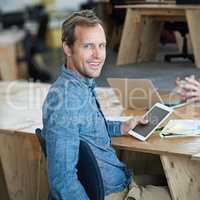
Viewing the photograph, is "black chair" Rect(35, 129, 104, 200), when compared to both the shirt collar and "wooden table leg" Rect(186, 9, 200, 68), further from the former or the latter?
"wooden table leg" Rect(186, 9, 200, 68)

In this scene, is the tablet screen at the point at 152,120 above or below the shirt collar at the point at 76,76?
below

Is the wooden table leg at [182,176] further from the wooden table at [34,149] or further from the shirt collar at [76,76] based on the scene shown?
the shirt collar at [76,76]

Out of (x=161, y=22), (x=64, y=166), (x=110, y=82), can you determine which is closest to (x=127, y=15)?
(x=161, y=22)

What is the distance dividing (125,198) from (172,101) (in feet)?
2.30

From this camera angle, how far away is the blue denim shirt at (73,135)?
58.7 inches

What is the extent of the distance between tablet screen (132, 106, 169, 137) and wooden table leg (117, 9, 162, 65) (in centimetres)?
422

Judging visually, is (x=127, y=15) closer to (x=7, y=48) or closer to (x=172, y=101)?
(x=7, y=48)

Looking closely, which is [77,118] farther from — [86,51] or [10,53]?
[10,53]

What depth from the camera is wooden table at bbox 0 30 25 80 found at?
9.98ft

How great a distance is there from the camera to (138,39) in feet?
20.5

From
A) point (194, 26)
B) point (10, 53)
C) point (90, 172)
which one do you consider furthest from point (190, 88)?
point (194, 26)

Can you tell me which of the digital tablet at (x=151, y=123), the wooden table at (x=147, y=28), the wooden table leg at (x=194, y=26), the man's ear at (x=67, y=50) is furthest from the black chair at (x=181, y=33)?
the man's ear at (x=67, y=50)

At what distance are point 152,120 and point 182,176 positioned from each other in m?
0.29

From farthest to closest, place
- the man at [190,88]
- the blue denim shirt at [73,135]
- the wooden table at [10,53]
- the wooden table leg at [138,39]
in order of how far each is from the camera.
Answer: the wooden table leg at [138,39] → the wooden table at [10,53] → the man at [190,88] → the blue denim shirt at [73,135]
